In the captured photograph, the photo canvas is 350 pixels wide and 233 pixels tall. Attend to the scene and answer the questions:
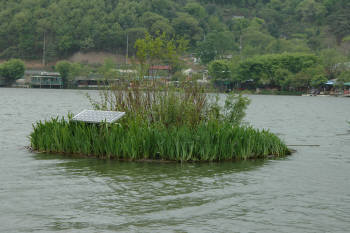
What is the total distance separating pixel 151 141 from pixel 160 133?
0.55 meters

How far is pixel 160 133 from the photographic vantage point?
17062 mm

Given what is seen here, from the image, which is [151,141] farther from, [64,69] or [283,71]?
[64,69]

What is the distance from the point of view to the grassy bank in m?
17.2

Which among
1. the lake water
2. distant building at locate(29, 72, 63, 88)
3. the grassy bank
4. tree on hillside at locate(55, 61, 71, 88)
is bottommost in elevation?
the lake water

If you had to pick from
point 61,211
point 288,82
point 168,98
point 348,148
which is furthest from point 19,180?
point 288,82

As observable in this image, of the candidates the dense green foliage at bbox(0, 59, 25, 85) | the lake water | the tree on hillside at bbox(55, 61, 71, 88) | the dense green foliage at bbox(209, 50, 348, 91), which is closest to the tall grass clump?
the lake water

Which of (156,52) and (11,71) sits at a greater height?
(11,71)

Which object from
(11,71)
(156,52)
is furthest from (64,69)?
(156,52)

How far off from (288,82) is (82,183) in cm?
12339

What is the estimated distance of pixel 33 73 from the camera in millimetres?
171125

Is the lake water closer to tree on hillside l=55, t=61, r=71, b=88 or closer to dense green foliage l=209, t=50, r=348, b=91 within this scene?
dense green foliage l=209, t=50, r=348, b=91

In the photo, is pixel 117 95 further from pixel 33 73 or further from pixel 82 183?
pixel 33 73

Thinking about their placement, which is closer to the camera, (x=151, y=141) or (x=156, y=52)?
(x=151, y=141)

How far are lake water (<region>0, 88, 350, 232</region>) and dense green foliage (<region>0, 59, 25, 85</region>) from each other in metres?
139
